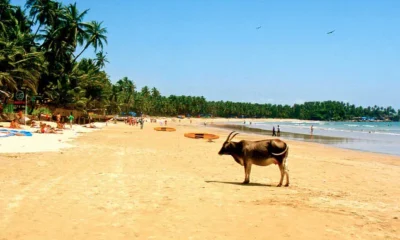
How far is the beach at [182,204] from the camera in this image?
6.60m

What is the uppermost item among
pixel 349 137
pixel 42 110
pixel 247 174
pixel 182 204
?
pixel 42 110

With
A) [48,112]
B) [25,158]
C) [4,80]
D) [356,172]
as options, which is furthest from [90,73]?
[356,172]

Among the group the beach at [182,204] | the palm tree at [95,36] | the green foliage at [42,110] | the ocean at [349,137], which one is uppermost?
the palm tree at [95,36]

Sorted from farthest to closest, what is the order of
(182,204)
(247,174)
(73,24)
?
(73,24) → (247,174) → (182,204)

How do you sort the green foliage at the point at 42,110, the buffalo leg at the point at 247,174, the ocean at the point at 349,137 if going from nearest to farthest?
the buffalo leg at the point at 247,174 < the ocean at the point at 349,137 < the green foliage at the point at 42,110

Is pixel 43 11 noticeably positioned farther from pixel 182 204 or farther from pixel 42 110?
pixel 182 204

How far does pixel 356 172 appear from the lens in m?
16.5

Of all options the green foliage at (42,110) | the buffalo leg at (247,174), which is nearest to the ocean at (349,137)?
the buffalo leg at (247,174)

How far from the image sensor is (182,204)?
852 cm

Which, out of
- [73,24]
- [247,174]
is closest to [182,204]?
[247,174]

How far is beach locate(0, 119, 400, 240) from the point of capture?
21.7ft

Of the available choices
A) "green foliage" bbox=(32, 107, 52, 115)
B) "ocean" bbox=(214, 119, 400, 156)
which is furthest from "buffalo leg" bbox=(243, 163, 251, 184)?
"green foliage" bbox=(32, 107, 52, 115)

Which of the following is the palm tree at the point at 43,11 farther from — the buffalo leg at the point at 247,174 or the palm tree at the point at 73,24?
the buffalo leg at the point at 247,174

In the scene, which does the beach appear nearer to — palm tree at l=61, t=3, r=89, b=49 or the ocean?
the ocean
